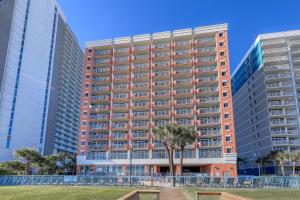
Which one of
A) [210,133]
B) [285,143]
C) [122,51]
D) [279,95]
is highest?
[122,51]

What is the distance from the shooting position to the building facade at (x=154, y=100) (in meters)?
61.3

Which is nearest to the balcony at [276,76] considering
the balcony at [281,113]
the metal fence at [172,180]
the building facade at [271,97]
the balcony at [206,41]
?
the building facade at [271,97]

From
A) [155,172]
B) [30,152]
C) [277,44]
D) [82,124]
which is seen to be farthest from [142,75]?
[277,44]

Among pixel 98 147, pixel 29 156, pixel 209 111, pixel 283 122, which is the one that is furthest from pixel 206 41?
→ pixel 29 156

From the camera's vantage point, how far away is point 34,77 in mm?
83562

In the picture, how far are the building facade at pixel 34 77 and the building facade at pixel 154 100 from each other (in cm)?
2149

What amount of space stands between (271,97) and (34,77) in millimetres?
76313

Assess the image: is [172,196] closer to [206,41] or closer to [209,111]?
[209,111]

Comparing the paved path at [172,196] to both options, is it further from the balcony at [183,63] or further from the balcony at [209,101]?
the balcony at [183,63]

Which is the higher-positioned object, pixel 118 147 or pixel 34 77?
pixel 34 77

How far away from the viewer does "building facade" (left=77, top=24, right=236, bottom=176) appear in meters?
61.3

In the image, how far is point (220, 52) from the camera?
6669 cm

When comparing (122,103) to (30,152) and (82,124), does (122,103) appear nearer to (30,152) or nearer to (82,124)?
(82,124)

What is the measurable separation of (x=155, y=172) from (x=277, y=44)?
56.4 metres
